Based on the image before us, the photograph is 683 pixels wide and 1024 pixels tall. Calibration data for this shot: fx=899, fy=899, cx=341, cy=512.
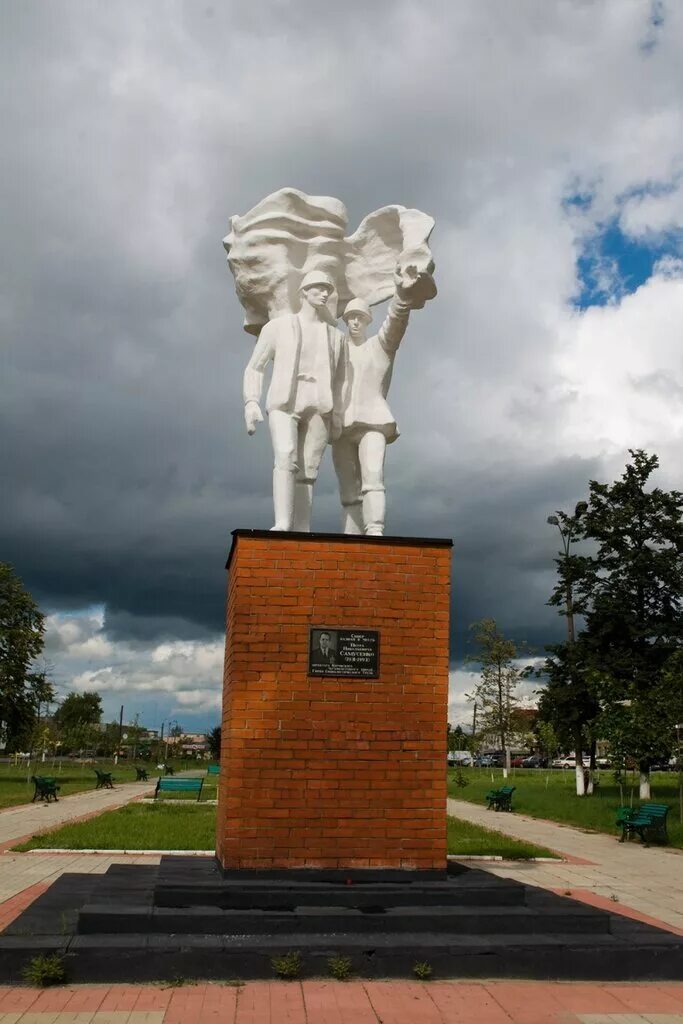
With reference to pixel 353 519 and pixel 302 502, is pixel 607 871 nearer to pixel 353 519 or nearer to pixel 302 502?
pixel 353 519

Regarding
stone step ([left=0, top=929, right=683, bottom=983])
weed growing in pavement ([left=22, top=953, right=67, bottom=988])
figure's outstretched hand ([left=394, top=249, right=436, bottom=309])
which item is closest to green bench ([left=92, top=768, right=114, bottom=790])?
figure's outstretched hand ([left=394, top=249, right=436, bottom=309])

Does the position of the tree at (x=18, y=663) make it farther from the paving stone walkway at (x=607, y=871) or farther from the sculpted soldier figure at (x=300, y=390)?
the sculpted soldier figure at (x=300, y=390)

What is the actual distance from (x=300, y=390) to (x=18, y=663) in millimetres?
24518

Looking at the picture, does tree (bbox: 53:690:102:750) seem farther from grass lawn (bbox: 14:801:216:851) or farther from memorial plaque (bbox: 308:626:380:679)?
memorial plaque (bbox: 308:626:380:679)

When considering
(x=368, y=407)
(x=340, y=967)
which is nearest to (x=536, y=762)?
(x=368, y=407)

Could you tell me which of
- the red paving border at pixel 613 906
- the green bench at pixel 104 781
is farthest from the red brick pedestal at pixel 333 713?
the green bench at pixel 104 781

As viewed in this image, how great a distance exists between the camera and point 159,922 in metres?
5.48

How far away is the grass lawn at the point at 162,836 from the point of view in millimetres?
11805

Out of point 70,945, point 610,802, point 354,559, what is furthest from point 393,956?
point 610,802

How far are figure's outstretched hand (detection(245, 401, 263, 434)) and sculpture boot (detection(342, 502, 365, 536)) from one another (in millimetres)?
1162

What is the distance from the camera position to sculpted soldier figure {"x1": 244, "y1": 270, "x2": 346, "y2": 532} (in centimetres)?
771

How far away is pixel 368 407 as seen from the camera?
807 cm

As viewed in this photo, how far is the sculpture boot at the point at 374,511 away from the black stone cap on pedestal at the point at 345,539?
26.9 inches

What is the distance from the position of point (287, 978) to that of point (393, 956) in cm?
63
